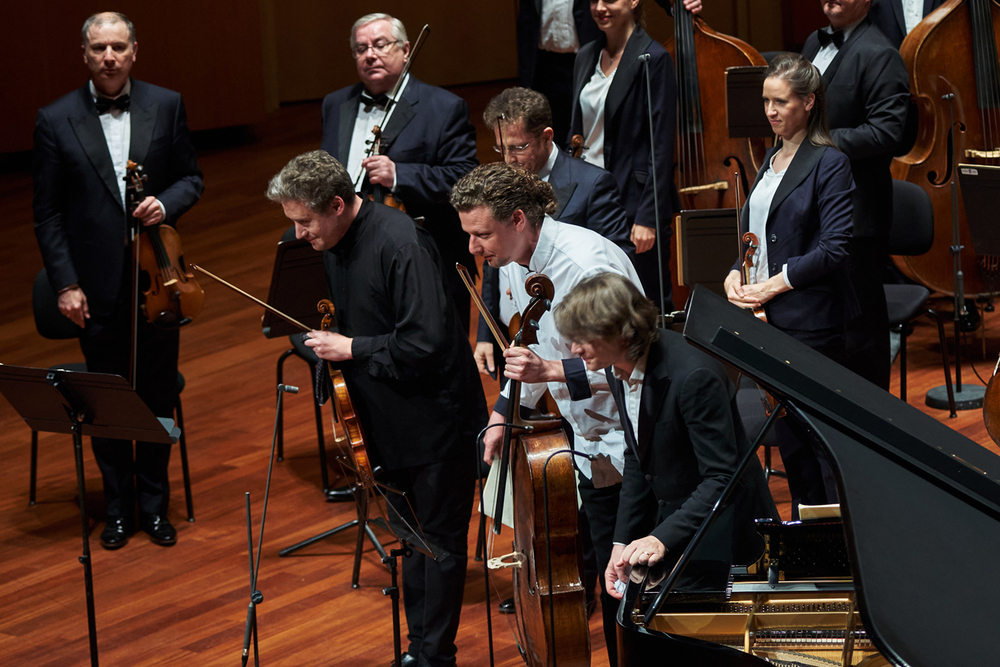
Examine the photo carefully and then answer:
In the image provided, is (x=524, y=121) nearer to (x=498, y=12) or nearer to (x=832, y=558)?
(x=832, y=558)

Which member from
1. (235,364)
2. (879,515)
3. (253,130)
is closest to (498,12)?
(253,130)

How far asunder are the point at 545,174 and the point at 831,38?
44.1 inches

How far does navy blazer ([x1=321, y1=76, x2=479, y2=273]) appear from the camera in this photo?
383cm

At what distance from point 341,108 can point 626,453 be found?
2.02 meters

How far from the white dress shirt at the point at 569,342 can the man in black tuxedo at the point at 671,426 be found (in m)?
0.39

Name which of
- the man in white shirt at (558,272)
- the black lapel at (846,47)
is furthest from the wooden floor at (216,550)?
the black lapel at (846,47)

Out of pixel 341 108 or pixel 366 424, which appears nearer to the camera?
pixel 366 424

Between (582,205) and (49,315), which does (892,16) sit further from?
(49,315)

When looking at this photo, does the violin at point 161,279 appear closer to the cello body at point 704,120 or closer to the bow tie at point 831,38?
the cello body at point 704,120

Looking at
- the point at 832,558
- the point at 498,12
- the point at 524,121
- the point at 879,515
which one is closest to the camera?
the point at 879,515

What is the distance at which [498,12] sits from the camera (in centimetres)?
1120

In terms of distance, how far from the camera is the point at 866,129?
352 centimetres

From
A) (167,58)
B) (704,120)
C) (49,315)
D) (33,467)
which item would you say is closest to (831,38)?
(704,120)

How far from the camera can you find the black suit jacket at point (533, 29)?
522 cm
